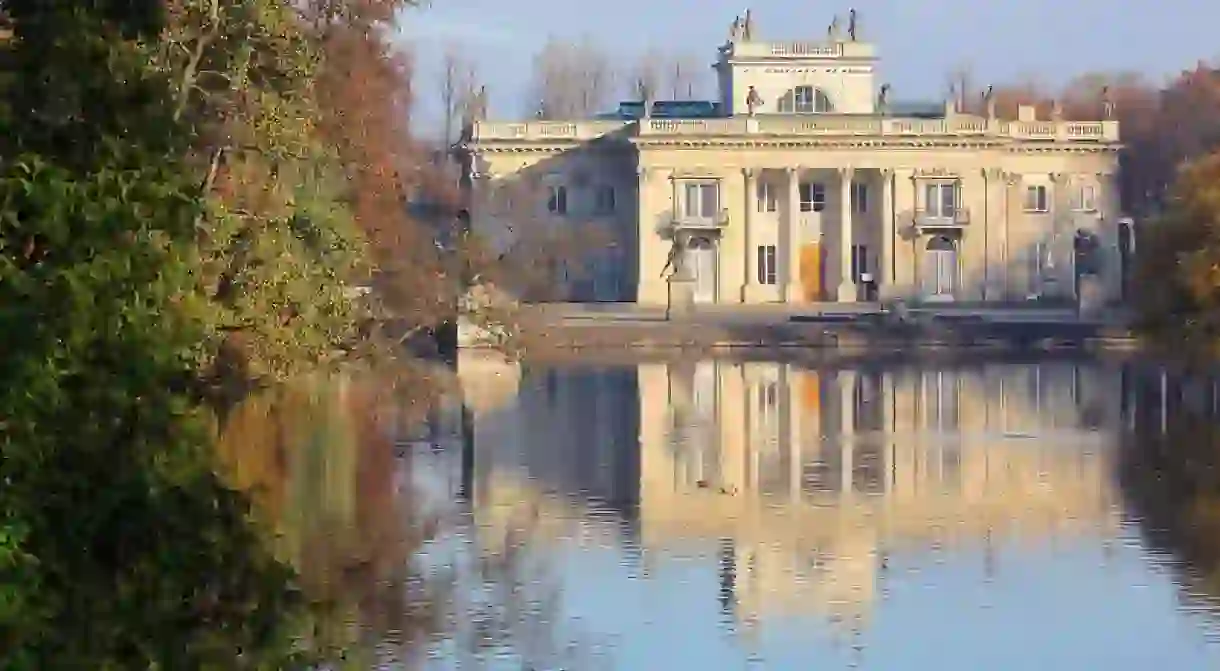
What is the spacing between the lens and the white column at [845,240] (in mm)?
61812

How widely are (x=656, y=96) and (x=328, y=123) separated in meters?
61.3

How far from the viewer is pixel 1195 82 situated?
71188 mm

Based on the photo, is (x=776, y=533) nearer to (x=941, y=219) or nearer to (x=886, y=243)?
(x=886, y=243)

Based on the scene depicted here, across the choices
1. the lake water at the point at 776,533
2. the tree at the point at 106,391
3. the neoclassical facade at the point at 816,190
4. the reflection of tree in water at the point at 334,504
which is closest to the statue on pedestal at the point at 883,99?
the neoclassical facade at the point at 816,190

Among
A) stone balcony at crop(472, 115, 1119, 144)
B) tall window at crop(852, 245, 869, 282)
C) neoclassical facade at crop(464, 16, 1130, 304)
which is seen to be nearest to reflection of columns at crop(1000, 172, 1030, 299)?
neoclassical facade at crop(464, 16, 1130, 304)

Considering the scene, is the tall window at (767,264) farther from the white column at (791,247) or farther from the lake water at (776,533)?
the lake water at (776,533)

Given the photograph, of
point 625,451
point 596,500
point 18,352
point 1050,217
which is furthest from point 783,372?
point 18,352

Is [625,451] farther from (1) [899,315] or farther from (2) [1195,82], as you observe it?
(2) [1195,82]

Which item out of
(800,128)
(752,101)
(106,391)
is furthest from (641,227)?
(106,391)

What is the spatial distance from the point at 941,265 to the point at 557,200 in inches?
443

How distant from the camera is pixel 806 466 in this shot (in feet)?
A: 84.0

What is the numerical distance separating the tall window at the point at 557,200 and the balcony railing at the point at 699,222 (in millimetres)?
3768

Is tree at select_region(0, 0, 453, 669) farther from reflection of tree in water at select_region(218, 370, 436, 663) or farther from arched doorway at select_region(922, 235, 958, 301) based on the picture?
arched doorway at select_region(922, 235, 958, 301)

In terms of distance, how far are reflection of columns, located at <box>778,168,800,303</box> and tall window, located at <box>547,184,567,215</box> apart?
6.53 m
